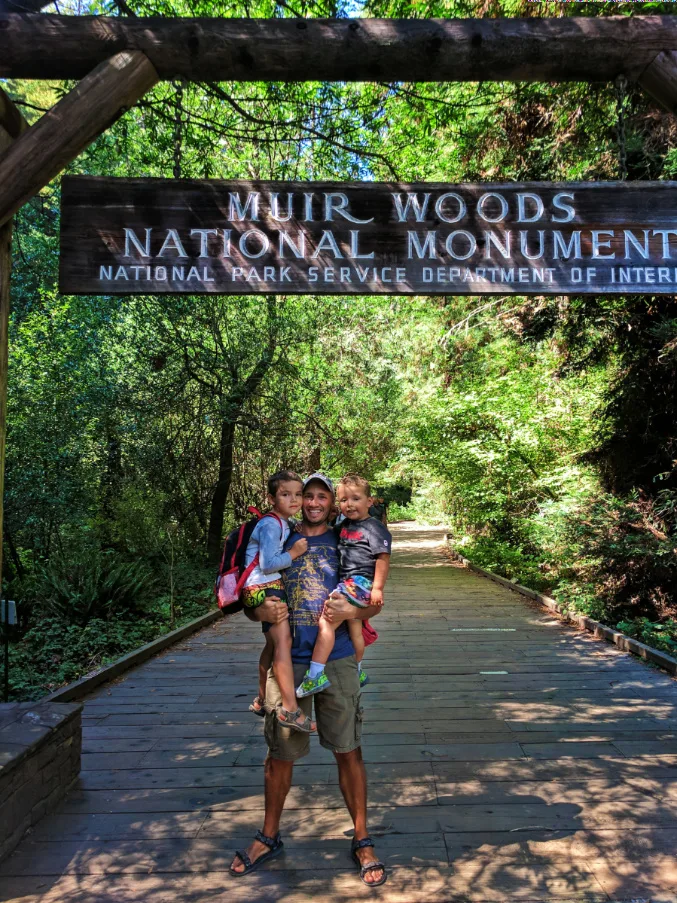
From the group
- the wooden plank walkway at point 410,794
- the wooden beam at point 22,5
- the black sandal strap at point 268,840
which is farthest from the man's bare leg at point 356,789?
the wooden beam at point 22,5

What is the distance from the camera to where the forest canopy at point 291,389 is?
6.88 meters

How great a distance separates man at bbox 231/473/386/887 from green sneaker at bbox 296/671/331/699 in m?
0.07

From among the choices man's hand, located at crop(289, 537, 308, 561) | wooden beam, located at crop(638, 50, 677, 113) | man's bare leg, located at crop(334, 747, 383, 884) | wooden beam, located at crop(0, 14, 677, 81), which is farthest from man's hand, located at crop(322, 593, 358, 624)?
wooden beam, located at crop(638, 50, 677, 113)

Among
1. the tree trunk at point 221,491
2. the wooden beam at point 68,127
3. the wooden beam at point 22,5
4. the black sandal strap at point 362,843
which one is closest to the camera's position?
the wooden beam at point 68,127

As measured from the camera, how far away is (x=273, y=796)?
297cm

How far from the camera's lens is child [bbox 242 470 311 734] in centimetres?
290

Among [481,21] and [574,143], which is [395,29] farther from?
[574,143]

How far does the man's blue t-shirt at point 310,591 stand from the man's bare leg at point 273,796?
47 cm

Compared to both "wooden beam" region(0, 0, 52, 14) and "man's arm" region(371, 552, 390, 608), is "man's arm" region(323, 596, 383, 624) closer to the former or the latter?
"man's arm" region(371, 552, 390, 608)

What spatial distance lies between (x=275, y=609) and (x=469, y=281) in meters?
1.79

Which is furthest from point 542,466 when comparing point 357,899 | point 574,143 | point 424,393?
point 357,899

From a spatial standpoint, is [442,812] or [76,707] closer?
[442,812]

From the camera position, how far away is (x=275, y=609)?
2.95 metres

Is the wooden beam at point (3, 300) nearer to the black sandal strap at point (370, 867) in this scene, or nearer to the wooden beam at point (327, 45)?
the wooden beam at point (327, 45)
